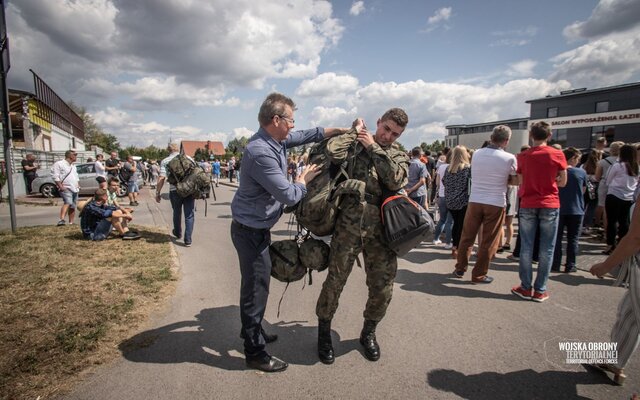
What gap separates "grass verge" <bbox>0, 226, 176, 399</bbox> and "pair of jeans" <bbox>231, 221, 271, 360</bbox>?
1.30 m

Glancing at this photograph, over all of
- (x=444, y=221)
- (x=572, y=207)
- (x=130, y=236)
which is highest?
(x=572, y=207)

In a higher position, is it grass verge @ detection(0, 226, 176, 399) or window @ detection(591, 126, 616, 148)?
window @ detection(591, 126, 616, 148)

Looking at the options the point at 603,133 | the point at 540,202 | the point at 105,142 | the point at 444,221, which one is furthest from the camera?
the point at 105,142

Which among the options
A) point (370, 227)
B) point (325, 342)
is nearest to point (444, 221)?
point (370, 227)

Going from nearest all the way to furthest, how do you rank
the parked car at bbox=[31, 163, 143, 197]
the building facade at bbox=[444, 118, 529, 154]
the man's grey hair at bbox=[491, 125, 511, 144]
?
the man's grey hair at bbox=[491, 125, 511, 144] < the parked car at bbox=[31, 163, 143, 197] < the building facade at bbox=[444, 118, 529, 154]

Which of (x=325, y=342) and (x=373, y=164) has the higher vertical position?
(x=373, y=164)

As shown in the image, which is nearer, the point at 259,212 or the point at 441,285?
the point at 259,212

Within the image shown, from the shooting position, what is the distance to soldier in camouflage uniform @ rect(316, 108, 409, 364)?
2.63 metres

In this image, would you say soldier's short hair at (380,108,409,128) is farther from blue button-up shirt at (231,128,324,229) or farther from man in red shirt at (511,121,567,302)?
man in red shirt at (511,121,567,302)

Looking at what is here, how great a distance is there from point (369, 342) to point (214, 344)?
4.75ft

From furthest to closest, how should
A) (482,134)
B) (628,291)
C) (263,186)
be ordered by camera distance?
1. (482,134)
2. (263,186)
3. (628,291)

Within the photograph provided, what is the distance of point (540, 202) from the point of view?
403 cm

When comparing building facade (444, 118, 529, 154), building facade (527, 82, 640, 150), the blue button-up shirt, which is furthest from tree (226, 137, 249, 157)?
building facade (527, 82, 640, 150)

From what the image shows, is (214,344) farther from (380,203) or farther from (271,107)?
(271,107)
